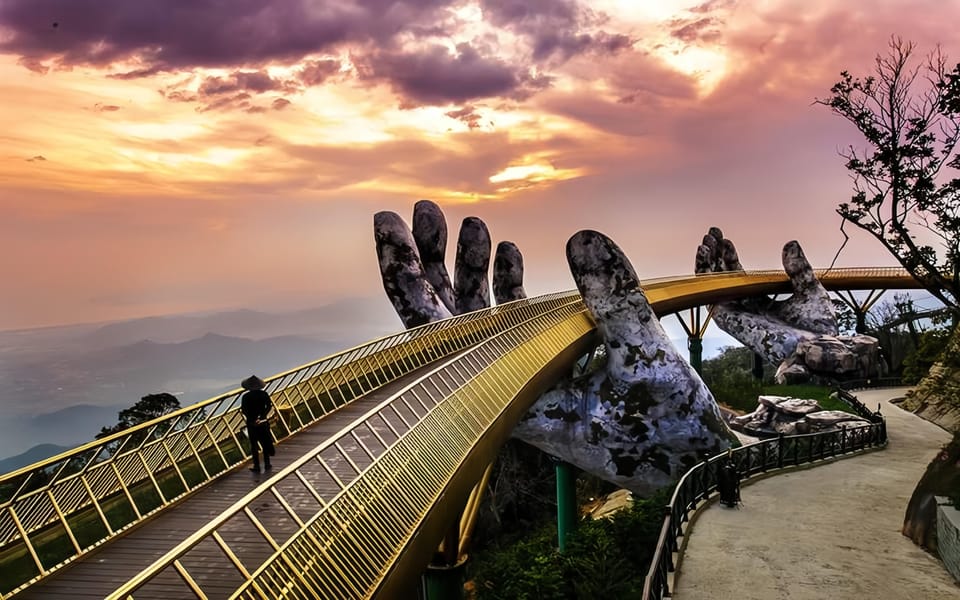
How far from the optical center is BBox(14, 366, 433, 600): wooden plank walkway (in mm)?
7406

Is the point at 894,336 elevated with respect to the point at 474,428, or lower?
lower

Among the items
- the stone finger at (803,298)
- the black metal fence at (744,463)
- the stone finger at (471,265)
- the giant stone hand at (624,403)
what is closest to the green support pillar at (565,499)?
the giant stone hand at (624,403)

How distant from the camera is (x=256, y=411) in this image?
34.1 ft

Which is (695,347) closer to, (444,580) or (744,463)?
(744,463)

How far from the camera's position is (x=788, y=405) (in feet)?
93.4

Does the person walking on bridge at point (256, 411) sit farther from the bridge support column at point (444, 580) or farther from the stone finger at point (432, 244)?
the stone finger at point (432, 244)

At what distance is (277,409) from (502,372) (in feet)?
19.5

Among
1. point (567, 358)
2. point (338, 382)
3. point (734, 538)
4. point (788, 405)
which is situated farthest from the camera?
point (788, 405)

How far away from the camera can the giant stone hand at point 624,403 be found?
905 inches

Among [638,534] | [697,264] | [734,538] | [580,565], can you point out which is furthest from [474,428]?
[697,264]

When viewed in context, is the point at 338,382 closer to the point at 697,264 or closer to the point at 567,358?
the point at 567,358

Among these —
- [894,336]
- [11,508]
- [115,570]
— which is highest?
[11,508]

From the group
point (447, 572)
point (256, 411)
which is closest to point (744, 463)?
point (447, 572)

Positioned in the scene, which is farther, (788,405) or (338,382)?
(788,405)
